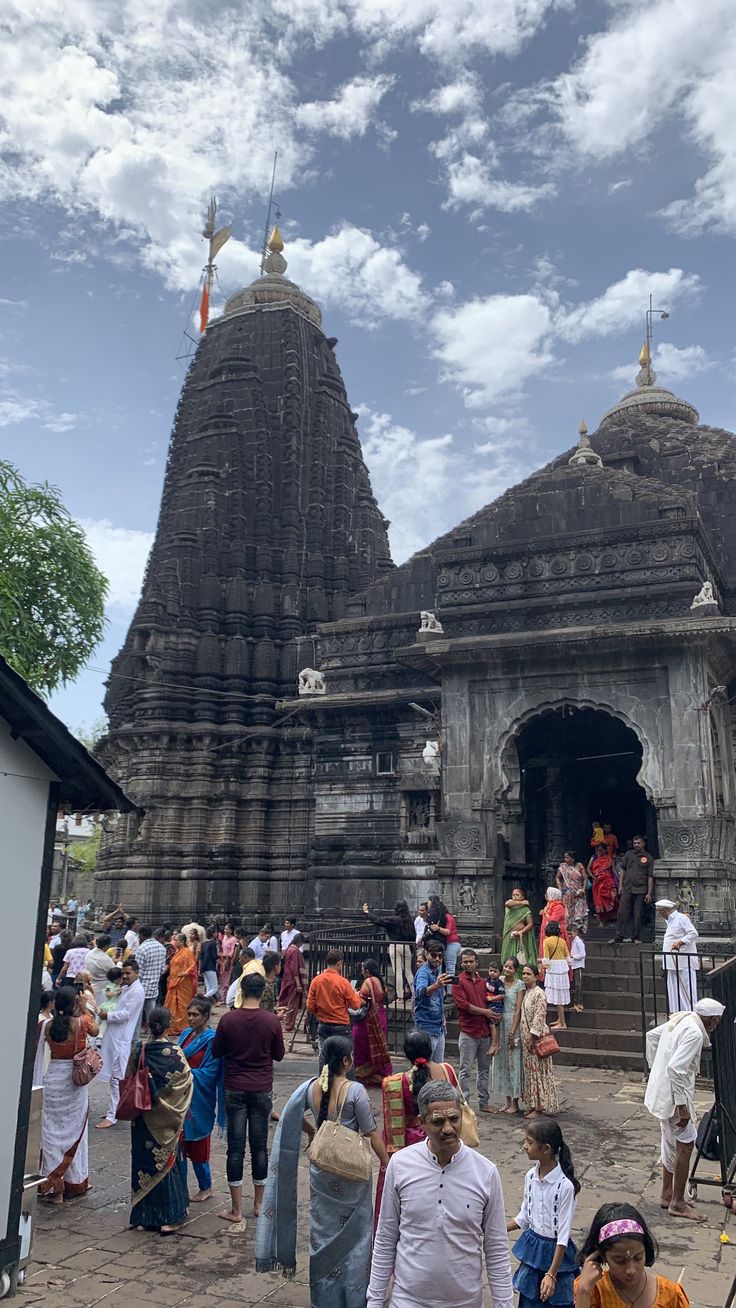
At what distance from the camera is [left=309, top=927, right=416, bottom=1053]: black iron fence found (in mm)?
14312

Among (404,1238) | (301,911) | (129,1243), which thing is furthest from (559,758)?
(404,1238)

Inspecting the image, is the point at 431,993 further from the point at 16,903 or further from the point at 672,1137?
the point at 16,903

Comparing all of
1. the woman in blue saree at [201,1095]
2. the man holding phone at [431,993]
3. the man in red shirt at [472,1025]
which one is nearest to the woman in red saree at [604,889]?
the man in red shirt at [472,1025]

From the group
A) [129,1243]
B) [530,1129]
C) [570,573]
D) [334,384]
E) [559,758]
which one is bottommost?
[129,1243]

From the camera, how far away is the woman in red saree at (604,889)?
57.1 feet

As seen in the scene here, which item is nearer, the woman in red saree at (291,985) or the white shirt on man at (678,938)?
the white shirt on man at (678,938)

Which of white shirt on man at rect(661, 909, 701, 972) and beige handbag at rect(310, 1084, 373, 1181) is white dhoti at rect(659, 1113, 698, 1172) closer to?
beige handbag at rect(310, 1084, 373, 1181)

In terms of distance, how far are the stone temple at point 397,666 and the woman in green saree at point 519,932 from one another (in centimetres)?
181

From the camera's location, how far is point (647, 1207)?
7.70m

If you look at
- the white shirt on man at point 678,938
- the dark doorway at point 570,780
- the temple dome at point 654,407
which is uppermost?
the temple dome at point 654,407

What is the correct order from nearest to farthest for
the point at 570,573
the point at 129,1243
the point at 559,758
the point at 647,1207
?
the point at 129,1243, the point at 647,1207, the point at 570,573, the point at 559,758

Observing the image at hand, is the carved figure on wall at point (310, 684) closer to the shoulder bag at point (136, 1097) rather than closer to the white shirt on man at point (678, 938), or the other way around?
the white shirt on man at point (678, 938)

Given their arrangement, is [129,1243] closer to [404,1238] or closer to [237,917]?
[404,1238]

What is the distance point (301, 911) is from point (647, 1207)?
18.4 m
